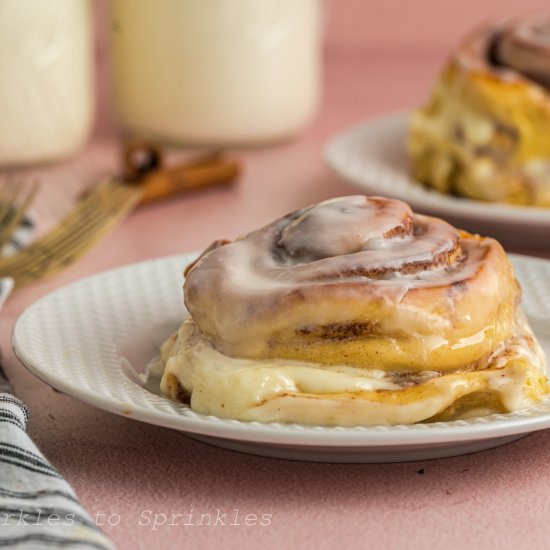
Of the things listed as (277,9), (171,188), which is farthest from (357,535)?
(277,9)

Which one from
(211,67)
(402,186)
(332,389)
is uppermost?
(332,389)

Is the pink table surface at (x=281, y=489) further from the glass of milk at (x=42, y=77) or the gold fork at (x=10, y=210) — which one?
the glass of milk at (x=42, y=77)

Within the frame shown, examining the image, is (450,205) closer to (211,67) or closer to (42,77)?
(211,67)

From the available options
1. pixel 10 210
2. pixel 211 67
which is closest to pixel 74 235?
pixel 10 210

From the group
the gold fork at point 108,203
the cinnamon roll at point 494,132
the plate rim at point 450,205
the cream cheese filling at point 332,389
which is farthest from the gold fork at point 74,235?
the cream cheese filling at point 332,389

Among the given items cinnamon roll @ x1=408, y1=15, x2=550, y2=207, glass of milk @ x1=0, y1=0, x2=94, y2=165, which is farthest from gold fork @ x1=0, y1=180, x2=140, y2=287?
cinnamon roll @ x1=408, y1=15, x2=550, y2=207

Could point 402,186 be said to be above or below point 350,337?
below
